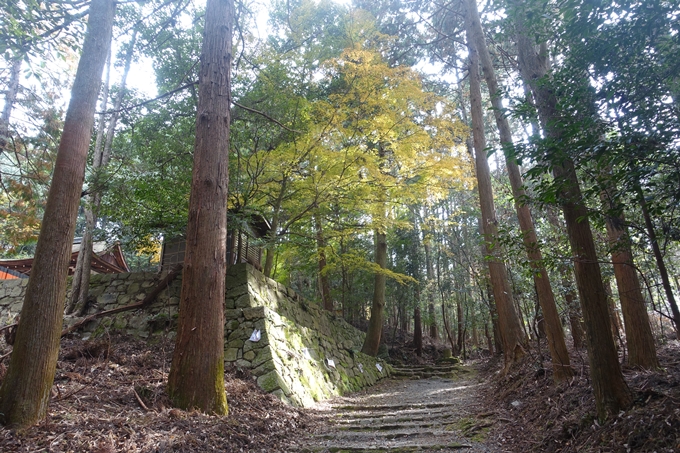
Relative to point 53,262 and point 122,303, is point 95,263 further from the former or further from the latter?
point 53,262

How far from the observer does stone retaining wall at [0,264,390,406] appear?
6.50m

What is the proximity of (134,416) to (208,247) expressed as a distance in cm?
189

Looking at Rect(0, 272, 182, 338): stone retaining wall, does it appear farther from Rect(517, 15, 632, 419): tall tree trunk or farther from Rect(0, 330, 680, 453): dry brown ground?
Rect(517, 15, 632, 419): tall tree trunk

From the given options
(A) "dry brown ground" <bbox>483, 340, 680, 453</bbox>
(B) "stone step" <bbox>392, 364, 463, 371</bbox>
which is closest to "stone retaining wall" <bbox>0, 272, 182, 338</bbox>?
(A) "dry brown ground" <bbox>483, 340, 680, 453</bbox>

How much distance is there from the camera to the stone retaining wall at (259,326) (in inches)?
256

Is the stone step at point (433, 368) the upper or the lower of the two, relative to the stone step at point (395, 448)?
upper

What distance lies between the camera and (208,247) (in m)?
4.63

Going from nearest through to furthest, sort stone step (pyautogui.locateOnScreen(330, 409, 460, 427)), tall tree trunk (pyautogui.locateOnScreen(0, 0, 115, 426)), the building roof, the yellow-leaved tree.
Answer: tall tree trunk (pyautogui.locateOnScreen(0, 0, 115, 426)) → stone step (pyautogui.locateOnScreen(330, 409, 460, 427)) → the yellow-leaved tree → the building roof

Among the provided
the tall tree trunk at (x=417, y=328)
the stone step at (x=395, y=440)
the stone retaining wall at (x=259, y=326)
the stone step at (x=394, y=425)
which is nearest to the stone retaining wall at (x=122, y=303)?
the stone retaining wall at (x=259, y=326)

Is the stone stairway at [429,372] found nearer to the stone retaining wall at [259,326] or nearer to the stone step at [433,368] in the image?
the stone step at [433,368]

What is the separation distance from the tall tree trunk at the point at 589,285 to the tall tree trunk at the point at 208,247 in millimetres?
3706

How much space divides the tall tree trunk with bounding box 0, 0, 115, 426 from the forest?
2 centimetres

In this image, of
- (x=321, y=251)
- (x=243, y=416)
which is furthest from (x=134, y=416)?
(x=321, y=251)

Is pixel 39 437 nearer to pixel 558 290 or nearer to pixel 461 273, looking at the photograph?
pixel 558 290
